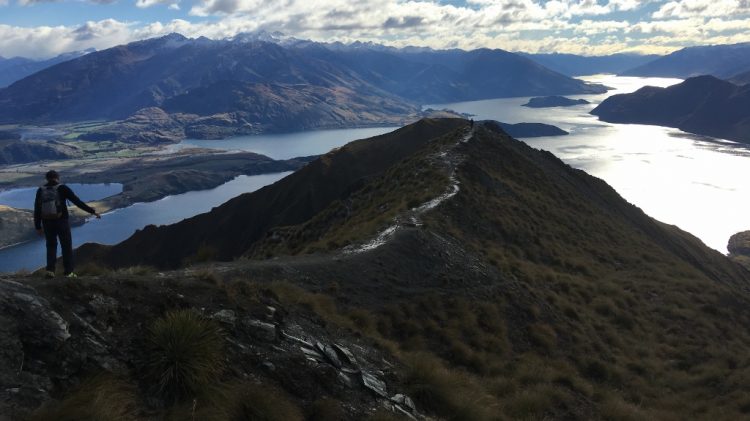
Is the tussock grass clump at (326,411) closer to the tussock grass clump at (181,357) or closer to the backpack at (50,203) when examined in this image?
the tussock grass clump at (181,357)

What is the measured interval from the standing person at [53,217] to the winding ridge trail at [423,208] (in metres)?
12.6

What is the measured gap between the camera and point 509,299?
2358 centimetres

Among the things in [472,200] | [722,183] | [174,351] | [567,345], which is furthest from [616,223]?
[722,183]

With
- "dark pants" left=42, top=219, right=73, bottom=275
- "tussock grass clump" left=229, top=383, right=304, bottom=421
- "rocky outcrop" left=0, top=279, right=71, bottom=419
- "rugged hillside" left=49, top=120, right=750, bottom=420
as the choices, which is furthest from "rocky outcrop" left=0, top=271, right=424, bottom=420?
"dark pants" left=42, top=219, right=73, bottom=275

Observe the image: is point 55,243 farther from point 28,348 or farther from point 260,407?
point 260,407

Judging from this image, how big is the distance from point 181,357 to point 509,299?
683 inches

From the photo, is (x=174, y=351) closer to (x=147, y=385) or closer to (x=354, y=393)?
(x=147, y=385)

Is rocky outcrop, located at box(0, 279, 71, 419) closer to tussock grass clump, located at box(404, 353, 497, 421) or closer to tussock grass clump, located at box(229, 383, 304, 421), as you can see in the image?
tussock grass clump, located at box(229, 383, 304, 421)

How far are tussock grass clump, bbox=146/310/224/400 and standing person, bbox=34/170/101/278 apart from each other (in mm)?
6886

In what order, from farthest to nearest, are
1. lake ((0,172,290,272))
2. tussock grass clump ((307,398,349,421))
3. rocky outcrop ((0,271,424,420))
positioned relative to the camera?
lake ((0,172,290,272)), tussock grass clump ((307,398,349,421)), rocky outcrop ((0,271,424,420))

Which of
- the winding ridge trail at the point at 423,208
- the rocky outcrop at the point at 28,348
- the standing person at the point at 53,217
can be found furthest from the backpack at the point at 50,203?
the winding ridge trail at the point at 423,208

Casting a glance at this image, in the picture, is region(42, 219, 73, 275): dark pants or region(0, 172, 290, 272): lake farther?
region(0, 172, 290, 272): lake

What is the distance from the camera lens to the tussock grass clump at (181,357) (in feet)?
29.7

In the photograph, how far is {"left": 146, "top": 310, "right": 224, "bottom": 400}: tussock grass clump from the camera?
905 cm
